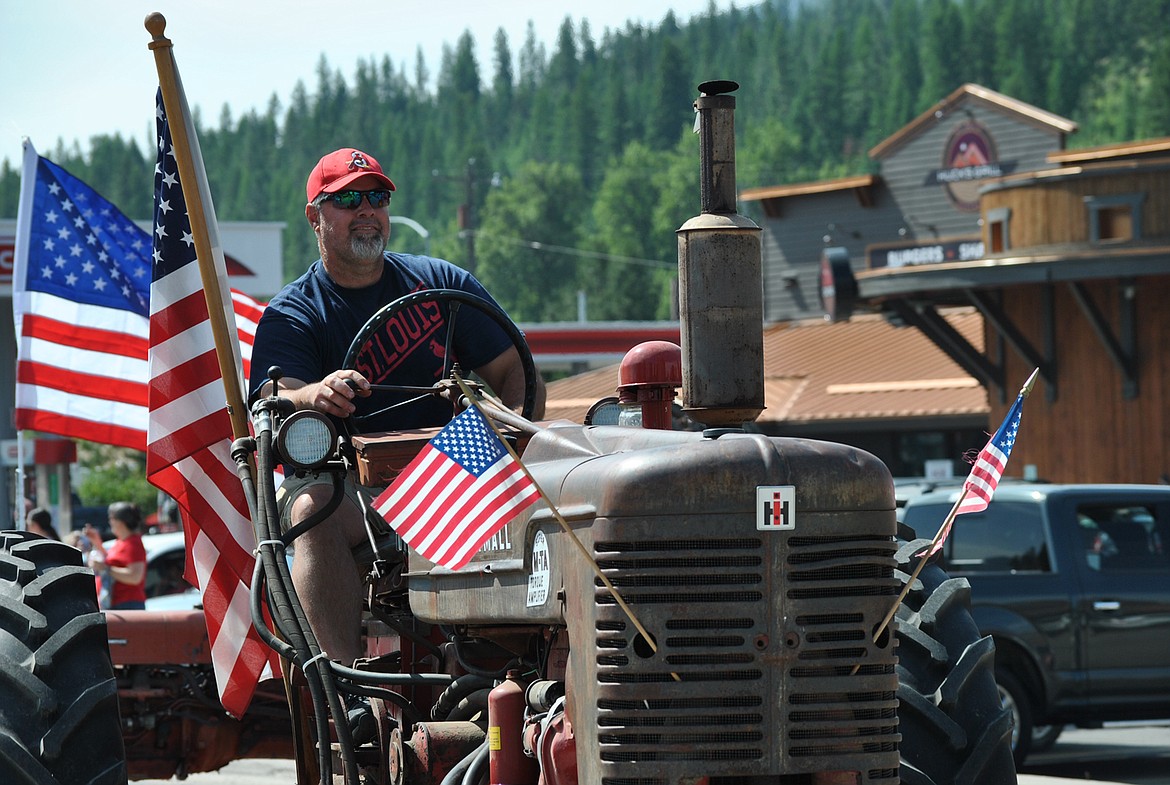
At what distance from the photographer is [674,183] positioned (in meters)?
122

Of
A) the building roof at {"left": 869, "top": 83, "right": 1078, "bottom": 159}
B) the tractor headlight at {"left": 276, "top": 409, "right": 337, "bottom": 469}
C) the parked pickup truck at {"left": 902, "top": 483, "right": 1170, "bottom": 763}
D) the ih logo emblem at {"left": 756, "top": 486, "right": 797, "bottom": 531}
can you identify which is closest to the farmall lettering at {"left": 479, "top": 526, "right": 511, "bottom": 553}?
the tractor headlight at {"left": 276, "top": 409, "right": 337, "bottom": 469}

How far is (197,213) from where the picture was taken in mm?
6426

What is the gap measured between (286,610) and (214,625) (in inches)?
59.7

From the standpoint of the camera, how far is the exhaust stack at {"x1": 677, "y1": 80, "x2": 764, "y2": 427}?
4078mm

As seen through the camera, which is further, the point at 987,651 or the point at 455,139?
the point at 455,139

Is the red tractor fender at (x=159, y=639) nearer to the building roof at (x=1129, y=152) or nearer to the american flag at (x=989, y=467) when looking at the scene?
the american flag at (x=989, y=467)

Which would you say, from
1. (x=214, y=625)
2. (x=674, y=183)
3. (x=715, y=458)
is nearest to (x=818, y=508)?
(x=715, y=458)

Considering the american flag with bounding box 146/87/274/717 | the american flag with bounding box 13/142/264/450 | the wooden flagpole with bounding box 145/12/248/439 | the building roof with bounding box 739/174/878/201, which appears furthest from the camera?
the building roof with bounding box 739/174/878/201

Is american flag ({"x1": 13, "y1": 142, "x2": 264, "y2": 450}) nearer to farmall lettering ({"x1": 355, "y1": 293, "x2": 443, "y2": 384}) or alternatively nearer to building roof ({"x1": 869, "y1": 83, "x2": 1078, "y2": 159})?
farmall lettering ({"x1": 355, "y1": 293, "x2": 443, "y2": 384})

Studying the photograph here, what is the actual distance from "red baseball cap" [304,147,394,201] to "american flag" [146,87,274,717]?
2.11 ft

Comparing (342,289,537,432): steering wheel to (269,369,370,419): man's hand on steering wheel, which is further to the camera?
(342,289,537,432): steering wheel

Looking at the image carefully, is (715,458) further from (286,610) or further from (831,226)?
(831,226)

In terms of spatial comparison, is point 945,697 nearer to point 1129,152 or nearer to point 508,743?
point 508,743

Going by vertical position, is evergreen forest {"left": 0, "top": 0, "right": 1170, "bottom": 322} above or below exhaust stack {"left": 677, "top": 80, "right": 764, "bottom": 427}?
above
